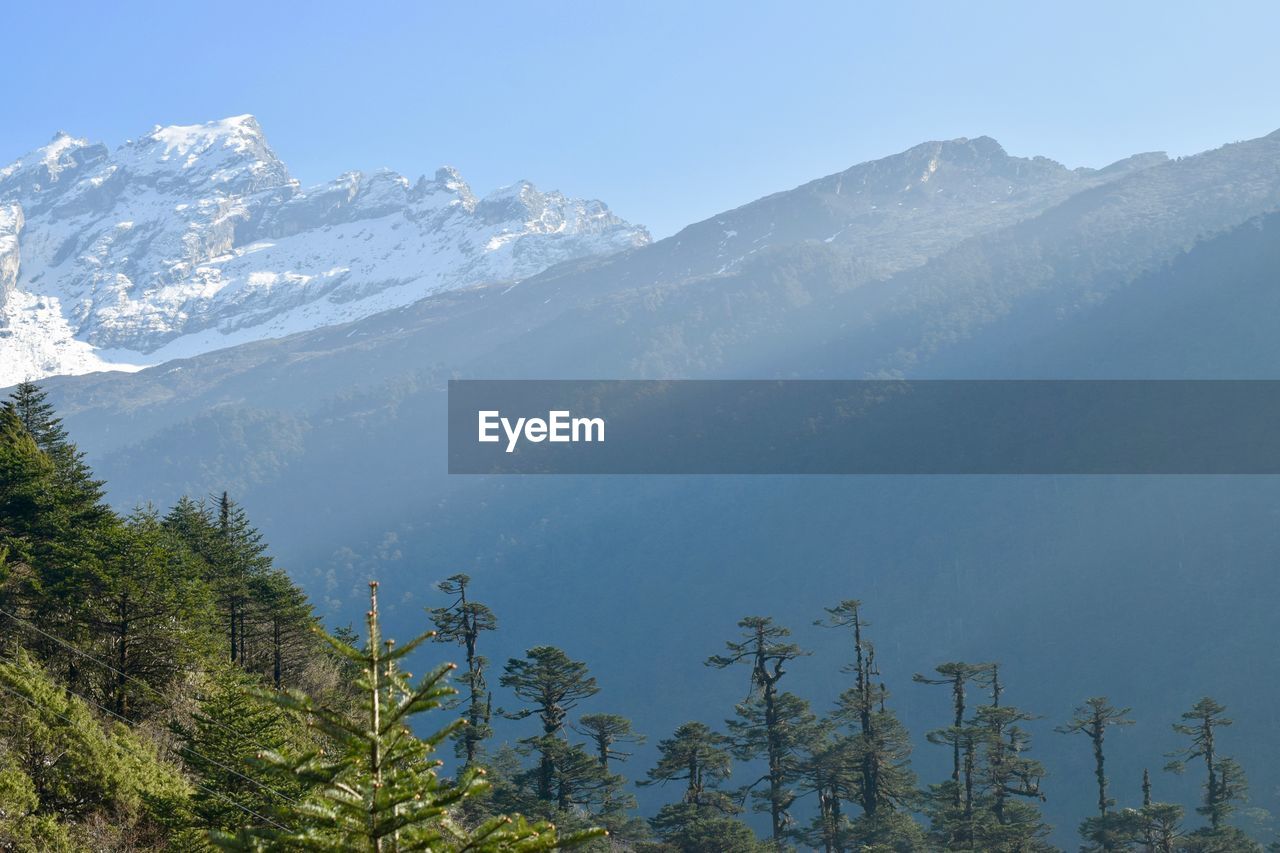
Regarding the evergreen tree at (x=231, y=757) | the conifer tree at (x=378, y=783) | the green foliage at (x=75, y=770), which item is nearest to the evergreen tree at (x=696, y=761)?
the evergreen tree at (x=231, y=757)

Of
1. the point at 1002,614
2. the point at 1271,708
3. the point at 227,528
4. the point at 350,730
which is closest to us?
the point at 350,730

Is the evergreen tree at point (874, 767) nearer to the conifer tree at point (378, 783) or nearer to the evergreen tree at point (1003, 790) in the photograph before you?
the evergreen tree at point (1003, 790)

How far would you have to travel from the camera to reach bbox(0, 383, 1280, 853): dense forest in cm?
1165

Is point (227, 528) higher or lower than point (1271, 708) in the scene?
higher

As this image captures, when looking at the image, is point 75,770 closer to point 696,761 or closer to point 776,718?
point 696,761

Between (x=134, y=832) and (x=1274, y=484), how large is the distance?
663 ft

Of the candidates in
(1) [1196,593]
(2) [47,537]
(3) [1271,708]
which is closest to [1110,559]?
(1) [1196,593]

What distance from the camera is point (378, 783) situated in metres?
11.5

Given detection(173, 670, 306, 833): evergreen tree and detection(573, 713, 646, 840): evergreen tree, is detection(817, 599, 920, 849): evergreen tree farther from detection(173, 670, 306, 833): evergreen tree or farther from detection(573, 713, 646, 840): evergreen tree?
detection(173, 670, 306, 833): evergreen tree

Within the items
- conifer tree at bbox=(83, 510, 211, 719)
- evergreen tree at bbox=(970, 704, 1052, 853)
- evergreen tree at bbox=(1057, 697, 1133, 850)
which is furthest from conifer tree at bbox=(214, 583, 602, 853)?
evergreen tree at bbox=(970, 704, 1052, 853)

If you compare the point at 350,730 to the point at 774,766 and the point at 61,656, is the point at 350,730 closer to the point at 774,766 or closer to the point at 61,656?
the point at 61,656

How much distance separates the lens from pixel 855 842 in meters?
49.2

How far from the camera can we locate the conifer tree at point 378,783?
1135 centimetres

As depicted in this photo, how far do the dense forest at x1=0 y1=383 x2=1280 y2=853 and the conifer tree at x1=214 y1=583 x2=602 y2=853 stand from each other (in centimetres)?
3
